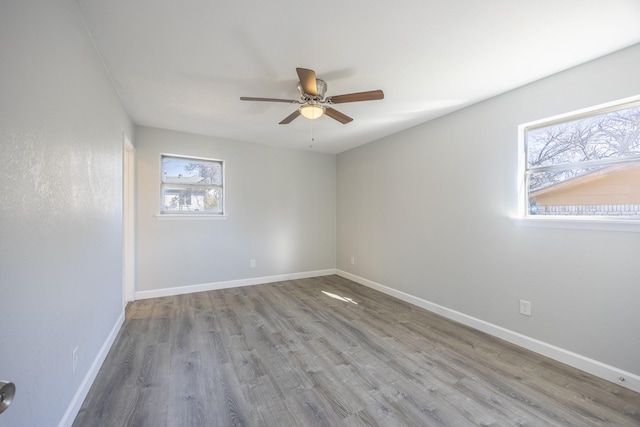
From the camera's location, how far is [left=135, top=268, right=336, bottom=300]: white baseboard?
383 cm

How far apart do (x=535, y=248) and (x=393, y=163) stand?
2080mm

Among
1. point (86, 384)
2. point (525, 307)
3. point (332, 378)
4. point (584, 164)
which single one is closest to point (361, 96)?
point (584, 164)

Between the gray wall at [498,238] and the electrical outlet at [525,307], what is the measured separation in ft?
0.13

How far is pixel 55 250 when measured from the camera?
1397 millimetres

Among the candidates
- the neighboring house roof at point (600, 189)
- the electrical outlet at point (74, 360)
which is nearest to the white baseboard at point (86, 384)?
the electrical outlet at point (74, 360)

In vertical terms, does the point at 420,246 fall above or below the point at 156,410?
above

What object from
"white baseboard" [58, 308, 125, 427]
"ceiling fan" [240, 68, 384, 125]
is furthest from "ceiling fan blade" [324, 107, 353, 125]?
"white baseboard" [58, 308, 125, 427]

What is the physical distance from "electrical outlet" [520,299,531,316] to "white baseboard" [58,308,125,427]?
350 cm

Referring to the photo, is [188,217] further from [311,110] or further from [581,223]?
[581,223]

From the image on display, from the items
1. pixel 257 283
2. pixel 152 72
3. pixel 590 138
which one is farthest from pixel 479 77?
pixel 257 283

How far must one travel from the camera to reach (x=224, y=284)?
4.32 metres

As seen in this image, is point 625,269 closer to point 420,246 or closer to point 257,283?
point 420,246

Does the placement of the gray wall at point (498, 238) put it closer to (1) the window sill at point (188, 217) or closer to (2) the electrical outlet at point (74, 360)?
(1) the window sill at point (188, 217)

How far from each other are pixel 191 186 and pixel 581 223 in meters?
4.60
